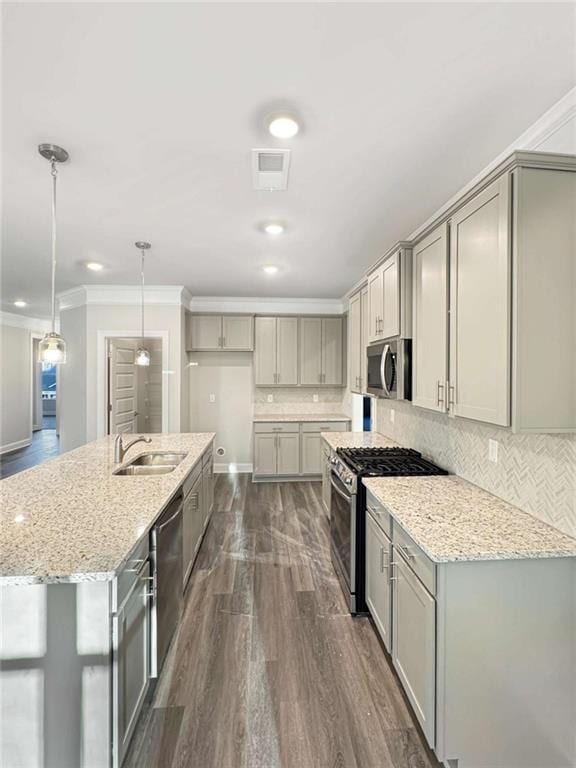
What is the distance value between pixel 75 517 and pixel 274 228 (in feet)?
7.81

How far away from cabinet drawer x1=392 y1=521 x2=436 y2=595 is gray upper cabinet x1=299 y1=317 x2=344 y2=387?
3919mm

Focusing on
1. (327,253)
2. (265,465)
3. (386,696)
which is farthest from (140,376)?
(386,696)

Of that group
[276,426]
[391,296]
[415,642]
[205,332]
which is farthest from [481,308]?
[205,332]

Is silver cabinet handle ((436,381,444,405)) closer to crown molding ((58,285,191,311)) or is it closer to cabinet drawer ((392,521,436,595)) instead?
cabinet drawer ((392,521,436,595))

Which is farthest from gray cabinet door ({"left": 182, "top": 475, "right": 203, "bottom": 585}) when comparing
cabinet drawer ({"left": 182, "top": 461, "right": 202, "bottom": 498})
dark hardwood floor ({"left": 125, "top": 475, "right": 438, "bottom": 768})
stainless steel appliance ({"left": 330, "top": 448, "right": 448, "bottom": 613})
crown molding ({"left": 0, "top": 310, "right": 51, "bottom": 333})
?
crown molding ({"left": 0, "top": 310, "right": 51, "bottom": 333})

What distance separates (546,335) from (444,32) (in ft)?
3.66

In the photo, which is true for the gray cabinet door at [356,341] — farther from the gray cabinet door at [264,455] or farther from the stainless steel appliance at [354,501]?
the gray cabinet door at [264,455]

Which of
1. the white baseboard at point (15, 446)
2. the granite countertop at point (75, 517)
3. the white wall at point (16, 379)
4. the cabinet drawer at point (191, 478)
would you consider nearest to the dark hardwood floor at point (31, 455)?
the white baseboard at point (15, 446)

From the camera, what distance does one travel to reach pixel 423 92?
5.06 ft

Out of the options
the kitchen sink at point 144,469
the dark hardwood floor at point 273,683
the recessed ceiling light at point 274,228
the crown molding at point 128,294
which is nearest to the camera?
the dark hardwood floor at point 273,683

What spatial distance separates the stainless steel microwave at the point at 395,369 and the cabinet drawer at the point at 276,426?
8.69ft

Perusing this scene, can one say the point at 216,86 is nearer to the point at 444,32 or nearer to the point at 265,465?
the point at 444,32

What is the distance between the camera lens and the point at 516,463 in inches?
74.5

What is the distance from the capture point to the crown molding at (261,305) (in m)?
5.65
